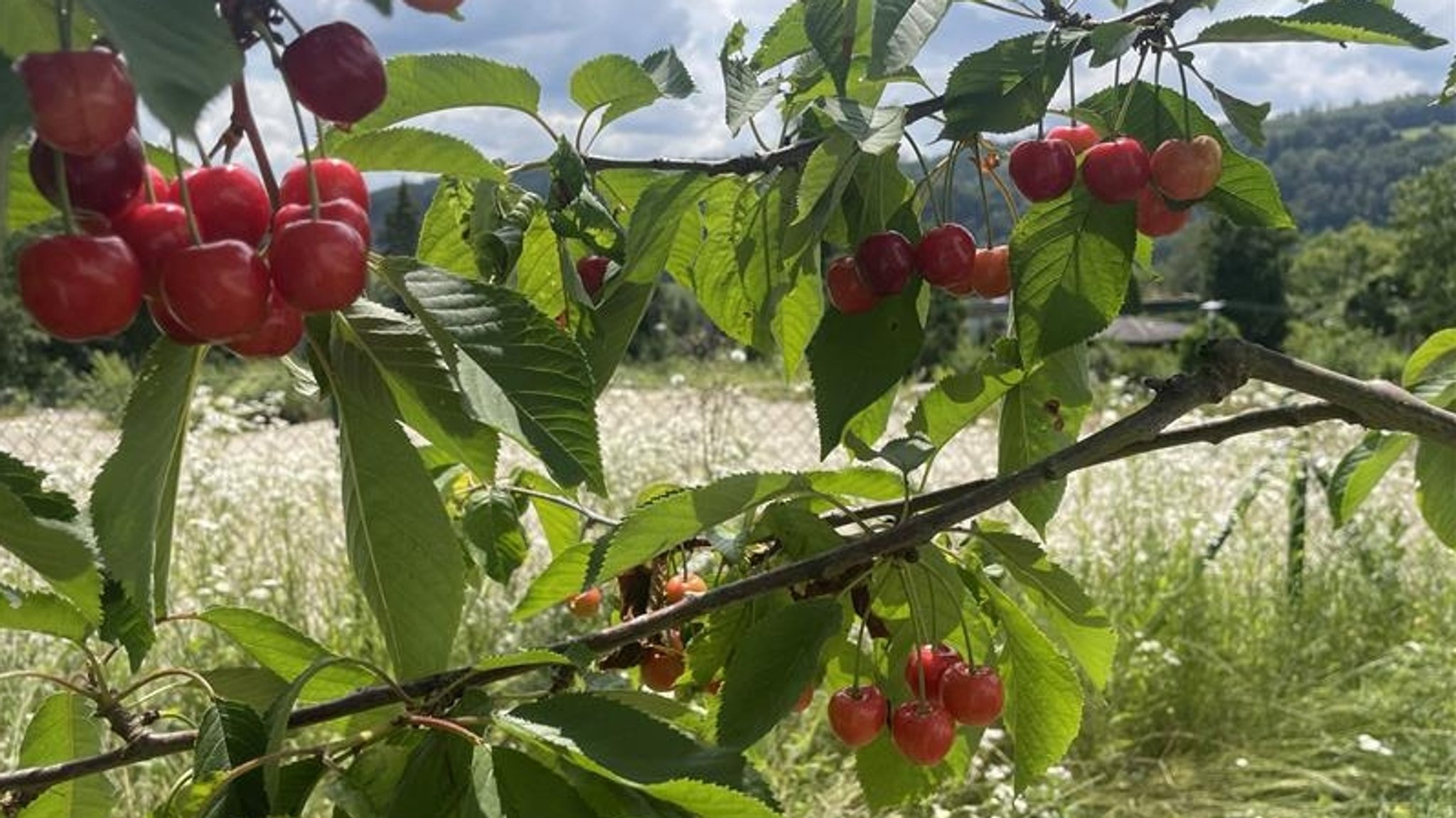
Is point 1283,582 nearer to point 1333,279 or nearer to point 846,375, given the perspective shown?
point 846,375

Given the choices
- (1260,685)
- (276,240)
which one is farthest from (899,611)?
(1260,685)

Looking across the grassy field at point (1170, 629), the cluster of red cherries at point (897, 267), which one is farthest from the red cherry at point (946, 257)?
the grassy field at point (1170, 629)

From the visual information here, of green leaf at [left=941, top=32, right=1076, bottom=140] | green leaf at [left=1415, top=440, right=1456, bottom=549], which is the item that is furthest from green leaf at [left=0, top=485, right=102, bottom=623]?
green leaf at [left=1415, top=440, right=1456, bottom=549]

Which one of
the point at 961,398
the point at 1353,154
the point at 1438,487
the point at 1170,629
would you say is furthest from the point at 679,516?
the point at 1353,154

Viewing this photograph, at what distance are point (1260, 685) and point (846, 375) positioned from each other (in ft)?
9.52

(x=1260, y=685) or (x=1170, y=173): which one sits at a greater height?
(x=1170, y=173)

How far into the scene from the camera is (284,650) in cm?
78

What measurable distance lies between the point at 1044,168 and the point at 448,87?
34 cm

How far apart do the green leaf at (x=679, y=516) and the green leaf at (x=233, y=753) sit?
186 millimetres

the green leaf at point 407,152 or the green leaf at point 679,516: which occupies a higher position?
the green leaf at point 407,152

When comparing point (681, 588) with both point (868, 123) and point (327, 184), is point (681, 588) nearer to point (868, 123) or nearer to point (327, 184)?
point (868, 123)

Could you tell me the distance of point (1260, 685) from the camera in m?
3.32

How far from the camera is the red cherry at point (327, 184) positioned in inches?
18.5

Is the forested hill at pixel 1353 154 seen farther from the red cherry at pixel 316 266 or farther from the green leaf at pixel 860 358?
the red cherry at pixel 316 266
